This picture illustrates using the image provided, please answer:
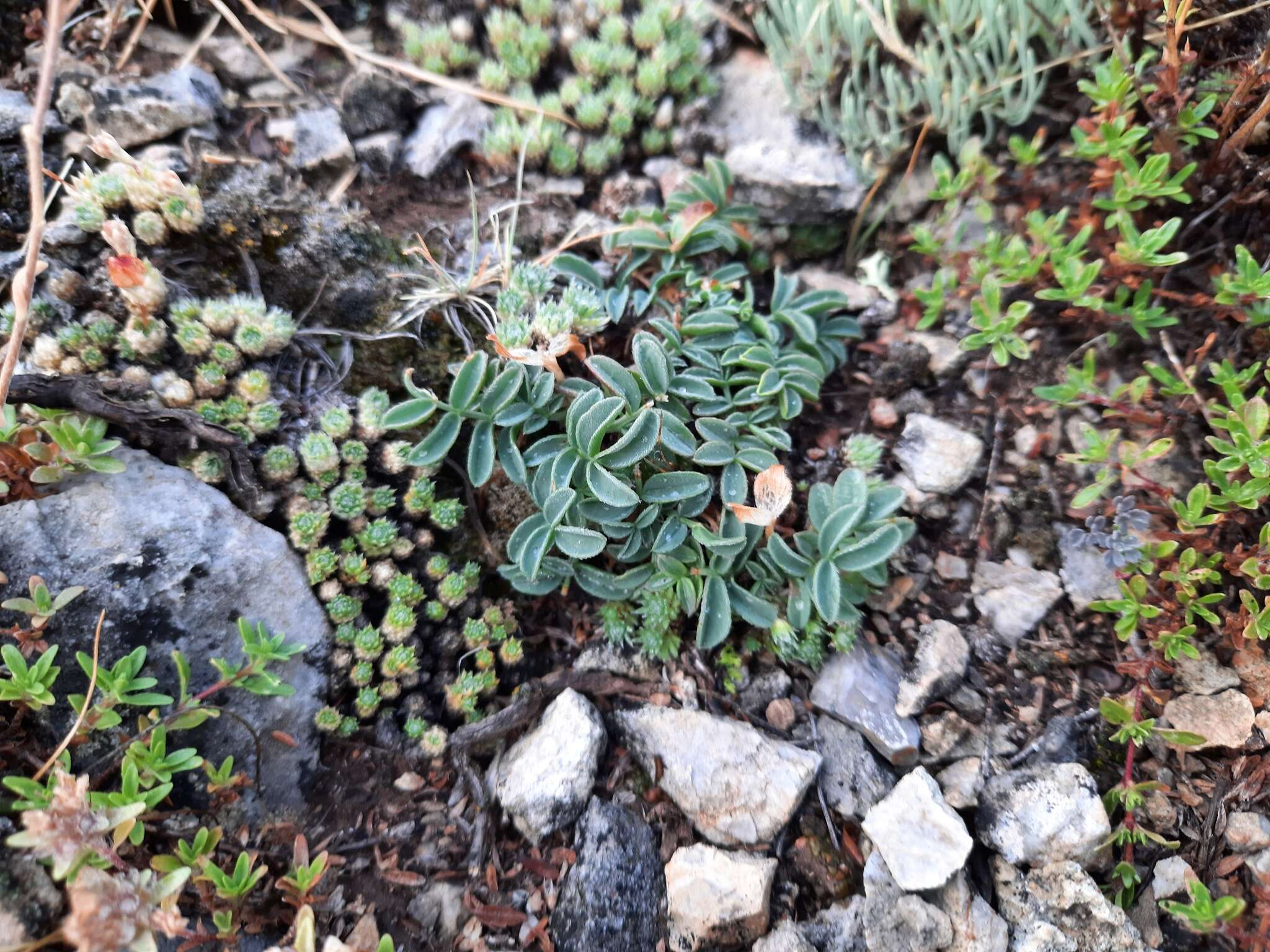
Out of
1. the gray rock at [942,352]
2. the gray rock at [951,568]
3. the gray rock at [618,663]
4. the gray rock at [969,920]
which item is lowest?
the gray rock at [618,663]

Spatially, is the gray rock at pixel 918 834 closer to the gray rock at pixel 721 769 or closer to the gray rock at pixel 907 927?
the gray rock at pixel 907 927

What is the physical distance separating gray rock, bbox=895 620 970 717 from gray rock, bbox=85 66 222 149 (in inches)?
142

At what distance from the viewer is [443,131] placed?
3.64m

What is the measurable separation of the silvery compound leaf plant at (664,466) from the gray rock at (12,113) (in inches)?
74.4

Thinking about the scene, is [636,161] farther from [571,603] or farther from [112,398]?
[112,398]

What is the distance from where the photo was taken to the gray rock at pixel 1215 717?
2.62 metres

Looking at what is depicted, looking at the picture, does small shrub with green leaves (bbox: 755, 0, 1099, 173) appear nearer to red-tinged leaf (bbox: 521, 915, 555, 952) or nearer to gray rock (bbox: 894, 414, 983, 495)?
gray rock (bbox: 894, 414, 983, 495)

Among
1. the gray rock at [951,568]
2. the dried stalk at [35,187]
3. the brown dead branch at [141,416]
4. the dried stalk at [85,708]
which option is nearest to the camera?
the dried stalk at [35,187]

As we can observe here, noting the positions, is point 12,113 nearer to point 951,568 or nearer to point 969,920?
point 951,568

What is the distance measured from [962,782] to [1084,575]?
934 mm

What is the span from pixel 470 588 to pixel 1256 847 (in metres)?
2.74

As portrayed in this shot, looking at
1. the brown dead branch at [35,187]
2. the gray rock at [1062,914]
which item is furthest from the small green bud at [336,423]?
the gray rock at [1062,914]

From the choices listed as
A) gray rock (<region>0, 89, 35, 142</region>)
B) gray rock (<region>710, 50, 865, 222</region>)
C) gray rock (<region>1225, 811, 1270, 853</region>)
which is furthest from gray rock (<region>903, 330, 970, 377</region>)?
gray rock (<region>0, 89, 35, 142</region>)

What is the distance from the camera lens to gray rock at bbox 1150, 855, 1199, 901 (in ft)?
8.13
